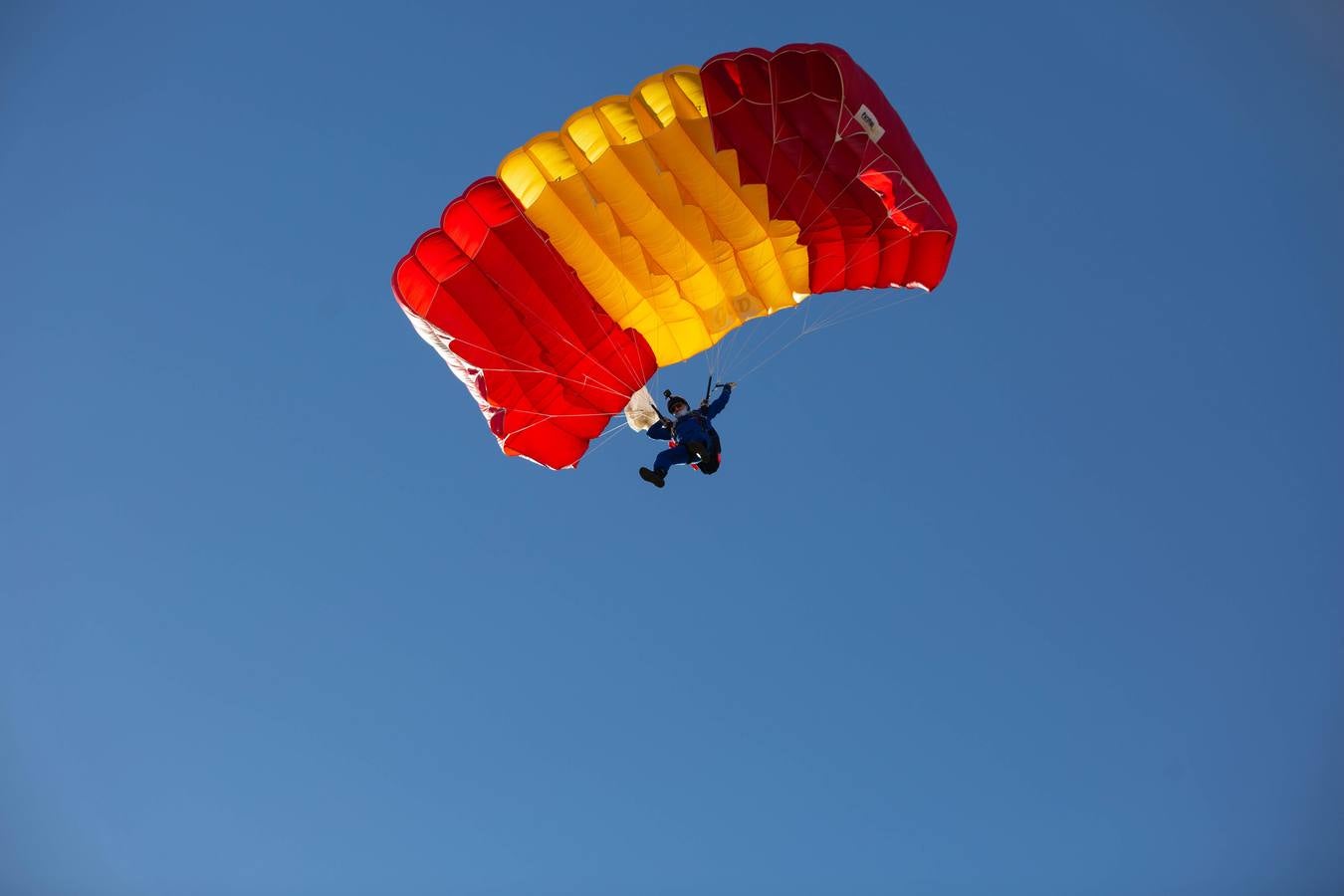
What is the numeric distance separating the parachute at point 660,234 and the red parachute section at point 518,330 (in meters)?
0.02

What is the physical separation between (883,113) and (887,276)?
64.5 inches

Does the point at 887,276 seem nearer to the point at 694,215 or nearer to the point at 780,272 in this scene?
the point at 780,272

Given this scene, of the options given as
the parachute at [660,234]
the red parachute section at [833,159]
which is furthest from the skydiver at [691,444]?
the red parachute section at [833,159]

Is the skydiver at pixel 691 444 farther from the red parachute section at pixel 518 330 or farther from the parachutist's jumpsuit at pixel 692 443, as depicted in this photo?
the red parachute section at pixel 518 330

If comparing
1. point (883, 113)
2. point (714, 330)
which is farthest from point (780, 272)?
point (883, 113)

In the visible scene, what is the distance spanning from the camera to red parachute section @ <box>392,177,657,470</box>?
37.0ft

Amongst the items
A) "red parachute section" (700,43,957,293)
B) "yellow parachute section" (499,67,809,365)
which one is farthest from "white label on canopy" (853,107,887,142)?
"yellow parachute section" (499,67,809,365)

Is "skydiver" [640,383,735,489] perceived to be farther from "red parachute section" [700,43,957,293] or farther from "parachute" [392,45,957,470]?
"red parachute section" [700,43,957,293]

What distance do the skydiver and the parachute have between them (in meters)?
0.84

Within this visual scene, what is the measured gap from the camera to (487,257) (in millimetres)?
11281

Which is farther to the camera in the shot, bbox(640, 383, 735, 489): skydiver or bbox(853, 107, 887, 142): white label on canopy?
bbox(640, 383, 735, 489): skydiver

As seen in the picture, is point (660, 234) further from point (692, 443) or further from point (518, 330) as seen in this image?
point (692, 443)

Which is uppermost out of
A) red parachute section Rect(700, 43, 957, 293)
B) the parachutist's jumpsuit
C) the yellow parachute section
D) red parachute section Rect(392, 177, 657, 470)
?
red parachute section Rect(700, 43, 957, 293)

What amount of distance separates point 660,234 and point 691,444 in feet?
6.71
